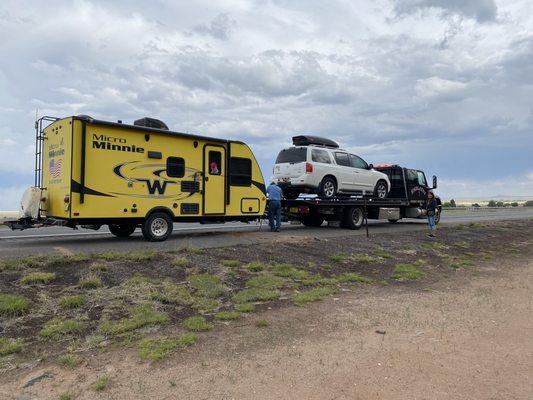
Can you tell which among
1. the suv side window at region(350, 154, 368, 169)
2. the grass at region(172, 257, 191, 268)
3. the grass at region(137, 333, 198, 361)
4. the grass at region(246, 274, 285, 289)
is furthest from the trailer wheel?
the suv side window at region(350, 154, 368, 169)

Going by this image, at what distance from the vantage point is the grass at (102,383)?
4641 millimetres

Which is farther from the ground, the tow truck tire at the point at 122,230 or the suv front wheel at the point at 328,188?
the suv front wheel at the point at 328,188

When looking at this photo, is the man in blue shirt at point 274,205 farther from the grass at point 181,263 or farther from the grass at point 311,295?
the grass at point 311,295

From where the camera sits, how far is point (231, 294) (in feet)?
27.2

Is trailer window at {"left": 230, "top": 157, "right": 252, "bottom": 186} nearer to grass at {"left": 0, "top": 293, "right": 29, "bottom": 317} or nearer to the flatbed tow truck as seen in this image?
the flatbed tow truck

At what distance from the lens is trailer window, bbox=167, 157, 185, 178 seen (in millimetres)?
13141

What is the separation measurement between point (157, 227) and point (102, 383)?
27.9 feet

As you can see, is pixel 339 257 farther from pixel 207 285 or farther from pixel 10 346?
pixel 10 346

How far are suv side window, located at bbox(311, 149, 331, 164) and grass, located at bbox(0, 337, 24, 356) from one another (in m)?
12.8

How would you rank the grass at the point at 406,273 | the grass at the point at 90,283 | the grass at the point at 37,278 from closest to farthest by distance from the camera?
the grass at the point at 37,278 → the grass at the point at 90,283 → the grass at the point at 406,273

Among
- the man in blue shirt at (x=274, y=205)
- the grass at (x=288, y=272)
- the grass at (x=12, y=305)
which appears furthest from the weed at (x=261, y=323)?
the man in blue shirt at (x=274, y=205)

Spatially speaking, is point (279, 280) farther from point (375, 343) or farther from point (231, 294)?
point (375, 343)

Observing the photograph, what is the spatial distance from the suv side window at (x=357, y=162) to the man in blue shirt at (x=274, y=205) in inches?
159

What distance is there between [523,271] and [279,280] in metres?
7.68
